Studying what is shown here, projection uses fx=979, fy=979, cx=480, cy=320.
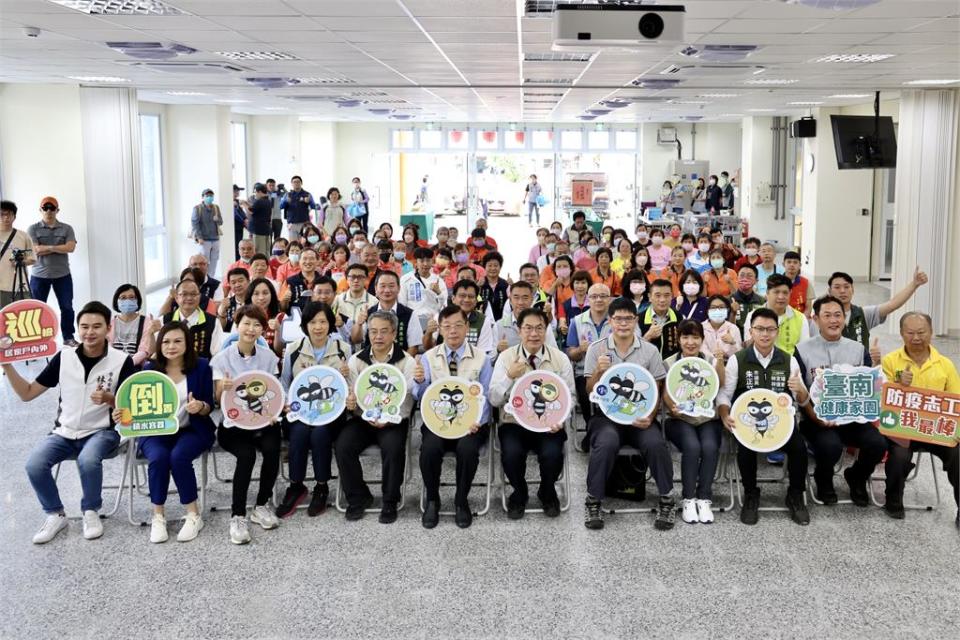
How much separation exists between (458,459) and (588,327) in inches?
70.4

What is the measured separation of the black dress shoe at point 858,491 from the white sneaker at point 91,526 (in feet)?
15.1

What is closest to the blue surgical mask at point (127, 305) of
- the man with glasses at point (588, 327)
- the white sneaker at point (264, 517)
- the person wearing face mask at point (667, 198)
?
the white sneaker at point (264, 517)

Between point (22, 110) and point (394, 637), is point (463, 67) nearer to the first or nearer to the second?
point (22, 110)

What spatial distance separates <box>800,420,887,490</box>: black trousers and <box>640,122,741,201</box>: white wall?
70.1ft

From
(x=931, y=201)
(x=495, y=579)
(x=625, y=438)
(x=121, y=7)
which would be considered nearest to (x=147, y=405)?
(x=495, y=579)

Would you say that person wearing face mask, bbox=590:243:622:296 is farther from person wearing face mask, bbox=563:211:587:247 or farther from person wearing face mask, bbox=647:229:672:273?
person wearing face mask, bbox=563:211:587:247

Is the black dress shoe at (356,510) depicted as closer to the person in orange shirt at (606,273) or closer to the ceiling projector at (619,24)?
the ceiling projector at (619,24)

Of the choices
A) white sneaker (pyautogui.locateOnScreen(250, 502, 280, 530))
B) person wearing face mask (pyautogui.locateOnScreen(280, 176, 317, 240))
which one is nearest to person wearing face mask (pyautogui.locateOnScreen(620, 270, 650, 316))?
white sneaker (pyautogui.locateOnScreen(250, 502, 280, 530))

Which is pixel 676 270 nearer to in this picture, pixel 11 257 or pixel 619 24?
pixel 619 24

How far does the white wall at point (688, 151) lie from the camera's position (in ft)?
88.4

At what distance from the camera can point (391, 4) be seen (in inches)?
248

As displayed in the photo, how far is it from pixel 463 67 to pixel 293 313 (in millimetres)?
4272

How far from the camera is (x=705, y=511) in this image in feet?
19.5

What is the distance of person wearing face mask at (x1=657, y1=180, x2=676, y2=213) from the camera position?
23781 mm
